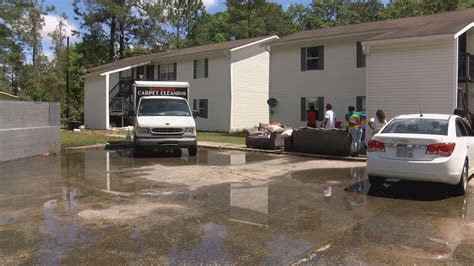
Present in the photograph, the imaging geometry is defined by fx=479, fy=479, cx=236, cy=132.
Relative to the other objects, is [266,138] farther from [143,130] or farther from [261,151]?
[143,130]

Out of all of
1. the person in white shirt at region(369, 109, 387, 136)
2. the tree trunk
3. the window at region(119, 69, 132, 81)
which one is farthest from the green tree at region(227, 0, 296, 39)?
the person in white shirt at region(369, 109, 387, 136)

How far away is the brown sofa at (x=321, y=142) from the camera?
49.8 ft

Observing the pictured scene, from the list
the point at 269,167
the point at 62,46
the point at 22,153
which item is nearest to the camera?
the point at 269,167

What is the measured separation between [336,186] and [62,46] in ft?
175

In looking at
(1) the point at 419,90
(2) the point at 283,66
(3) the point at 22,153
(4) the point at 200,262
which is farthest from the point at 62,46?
(4) the point at 200,262

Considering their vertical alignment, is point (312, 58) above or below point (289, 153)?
above

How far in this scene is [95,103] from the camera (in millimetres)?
35375

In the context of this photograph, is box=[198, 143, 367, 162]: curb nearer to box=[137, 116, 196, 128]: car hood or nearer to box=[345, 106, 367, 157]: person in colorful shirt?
box=[345, 106, 367, 157]: person in colorful shirt

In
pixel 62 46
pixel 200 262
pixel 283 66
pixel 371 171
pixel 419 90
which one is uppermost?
pixel 62 46

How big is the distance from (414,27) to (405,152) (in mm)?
12152

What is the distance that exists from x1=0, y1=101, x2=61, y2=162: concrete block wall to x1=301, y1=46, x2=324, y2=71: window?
13261 mm

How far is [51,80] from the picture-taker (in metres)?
53.3

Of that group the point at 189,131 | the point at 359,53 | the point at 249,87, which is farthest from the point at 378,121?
the point at 249,87

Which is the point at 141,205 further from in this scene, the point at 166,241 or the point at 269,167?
the point at 269,167
